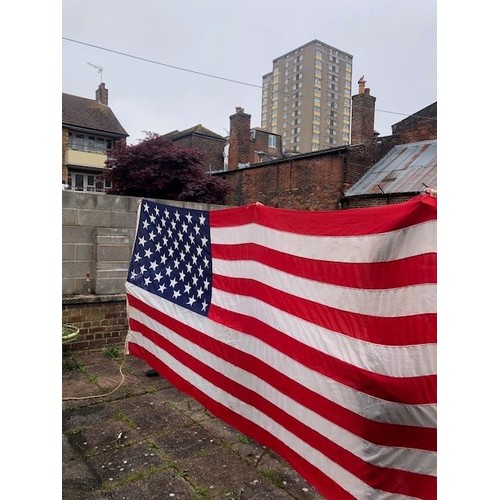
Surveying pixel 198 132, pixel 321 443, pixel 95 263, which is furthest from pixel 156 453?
pixel 198 132

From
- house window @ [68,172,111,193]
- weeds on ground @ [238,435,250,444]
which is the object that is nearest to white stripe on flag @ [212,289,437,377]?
weeds on ground @ [238,435,250,444]

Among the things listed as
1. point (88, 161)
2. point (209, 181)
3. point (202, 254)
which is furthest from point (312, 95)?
point (202, 254)

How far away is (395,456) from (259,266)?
1.35 m

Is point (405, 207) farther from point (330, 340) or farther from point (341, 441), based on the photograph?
point (341, 441)

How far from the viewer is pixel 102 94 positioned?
1323 inches

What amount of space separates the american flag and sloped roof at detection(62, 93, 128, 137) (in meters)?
29.0

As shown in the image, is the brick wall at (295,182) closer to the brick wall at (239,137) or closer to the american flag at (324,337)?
the brick wall at (239,137)

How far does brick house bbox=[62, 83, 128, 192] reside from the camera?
28.9 meters

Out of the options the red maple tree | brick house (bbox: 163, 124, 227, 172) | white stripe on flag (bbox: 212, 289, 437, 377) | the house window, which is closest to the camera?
white stripe on flag (bbox: 212, 289, 437, 377)

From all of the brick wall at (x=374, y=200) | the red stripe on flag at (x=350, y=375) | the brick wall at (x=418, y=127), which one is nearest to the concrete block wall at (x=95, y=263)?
the red stripe on flag at (x=350, y=375)

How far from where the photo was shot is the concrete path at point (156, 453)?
279 cm

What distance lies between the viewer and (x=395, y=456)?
191 centimetres

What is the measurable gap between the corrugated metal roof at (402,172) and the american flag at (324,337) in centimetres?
1114

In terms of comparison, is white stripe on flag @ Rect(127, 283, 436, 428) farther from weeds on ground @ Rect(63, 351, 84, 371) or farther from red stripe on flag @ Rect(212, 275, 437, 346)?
weeds on ground @ Rect(63, 351, 84, 371)
